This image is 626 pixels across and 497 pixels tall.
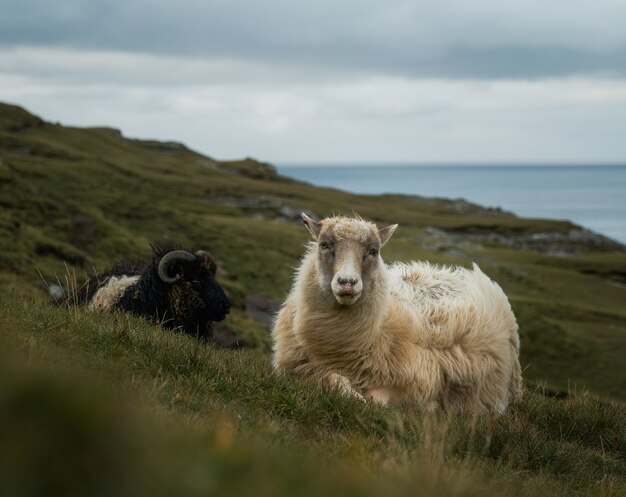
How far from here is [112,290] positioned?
1518cm

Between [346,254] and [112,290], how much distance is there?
5.91m

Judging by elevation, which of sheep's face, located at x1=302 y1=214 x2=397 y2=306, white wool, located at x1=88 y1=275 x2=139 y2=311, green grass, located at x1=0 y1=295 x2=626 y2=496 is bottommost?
white wool, located at x1=88 y1=275 x2=139 y2=311

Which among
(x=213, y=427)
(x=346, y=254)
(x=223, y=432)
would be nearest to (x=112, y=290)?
(x=346, y=254)

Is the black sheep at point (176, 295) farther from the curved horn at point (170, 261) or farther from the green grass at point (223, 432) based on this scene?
the green grass at point (223, 432)

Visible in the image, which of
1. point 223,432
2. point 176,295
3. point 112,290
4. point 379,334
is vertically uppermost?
point 223,432

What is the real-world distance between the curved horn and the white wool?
999 mm

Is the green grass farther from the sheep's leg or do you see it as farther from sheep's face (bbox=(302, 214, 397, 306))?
sheep's face (bbox=(302, 214, 397, 306))

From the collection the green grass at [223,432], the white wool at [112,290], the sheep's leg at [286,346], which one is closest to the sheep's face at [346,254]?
the sheep's leg at [286,346]

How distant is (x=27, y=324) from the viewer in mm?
8383

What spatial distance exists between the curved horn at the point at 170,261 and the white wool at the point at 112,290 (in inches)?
39.3

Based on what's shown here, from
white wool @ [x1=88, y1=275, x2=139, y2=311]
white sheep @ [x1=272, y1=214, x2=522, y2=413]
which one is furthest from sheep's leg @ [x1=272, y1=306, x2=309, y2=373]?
white wool @ [x1=88, y1=275, x2=139, y2=311]

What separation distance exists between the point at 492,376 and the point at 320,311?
2716 millimetres

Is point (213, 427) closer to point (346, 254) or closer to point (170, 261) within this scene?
point (346, 254)

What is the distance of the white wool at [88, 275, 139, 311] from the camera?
14938mm
